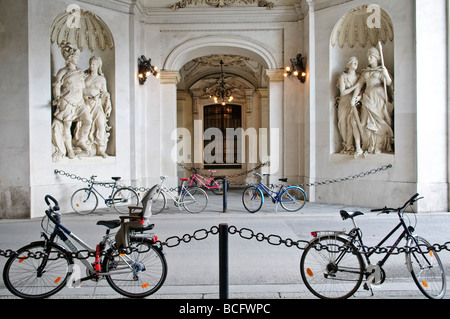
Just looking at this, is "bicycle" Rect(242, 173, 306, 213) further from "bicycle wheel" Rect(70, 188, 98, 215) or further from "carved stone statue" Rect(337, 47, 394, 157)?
"bicycle wheel" Rect(70, 188, 98, 215)

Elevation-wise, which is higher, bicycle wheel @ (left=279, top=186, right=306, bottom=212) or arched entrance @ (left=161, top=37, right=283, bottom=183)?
arched entrance @ (left=161, top=37, right=283, bottom=183)

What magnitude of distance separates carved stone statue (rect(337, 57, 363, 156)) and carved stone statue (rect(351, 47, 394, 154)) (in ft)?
0.76

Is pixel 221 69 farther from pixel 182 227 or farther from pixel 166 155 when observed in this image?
pixel 182 227

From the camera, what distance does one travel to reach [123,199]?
9.00 metres

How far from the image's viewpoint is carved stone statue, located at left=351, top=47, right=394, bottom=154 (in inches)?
348

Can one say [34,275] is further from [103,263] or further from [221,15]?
A: [221,15]

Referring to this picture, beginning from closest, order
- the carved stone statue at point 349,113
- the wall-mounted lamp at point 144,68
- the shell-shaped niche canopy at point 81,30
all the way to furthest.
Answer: the shell-shaped niche canopy at point 81,30 < the carved stone statue at point 349,113 < the wall-mounted lamp at point 144,68

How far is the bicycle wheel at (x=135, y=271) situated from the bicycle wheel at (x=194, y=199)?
4.68 metres

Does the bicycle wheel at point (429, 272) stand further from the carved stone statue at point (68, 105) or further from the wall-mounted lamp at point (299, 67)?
the carved stone statue at point (68, 105)

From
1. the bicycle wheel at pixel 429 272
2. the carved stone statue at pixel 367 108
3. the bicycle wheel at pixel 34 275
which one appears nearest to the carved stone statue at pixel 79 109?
the bicycle wheel at pixel 34 275

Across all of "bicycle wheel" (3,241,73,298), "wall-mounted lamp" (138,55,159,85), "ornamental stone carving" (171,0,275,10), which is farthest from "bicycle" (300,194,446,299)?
"ornamental stone carving" (171,0,275,10)

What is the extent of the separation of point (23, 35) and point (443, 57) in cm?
1008

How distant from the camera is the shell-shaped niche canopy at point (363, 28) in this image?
901cm

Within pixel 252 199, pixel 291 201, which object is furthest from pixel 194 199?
pixel 291 201
